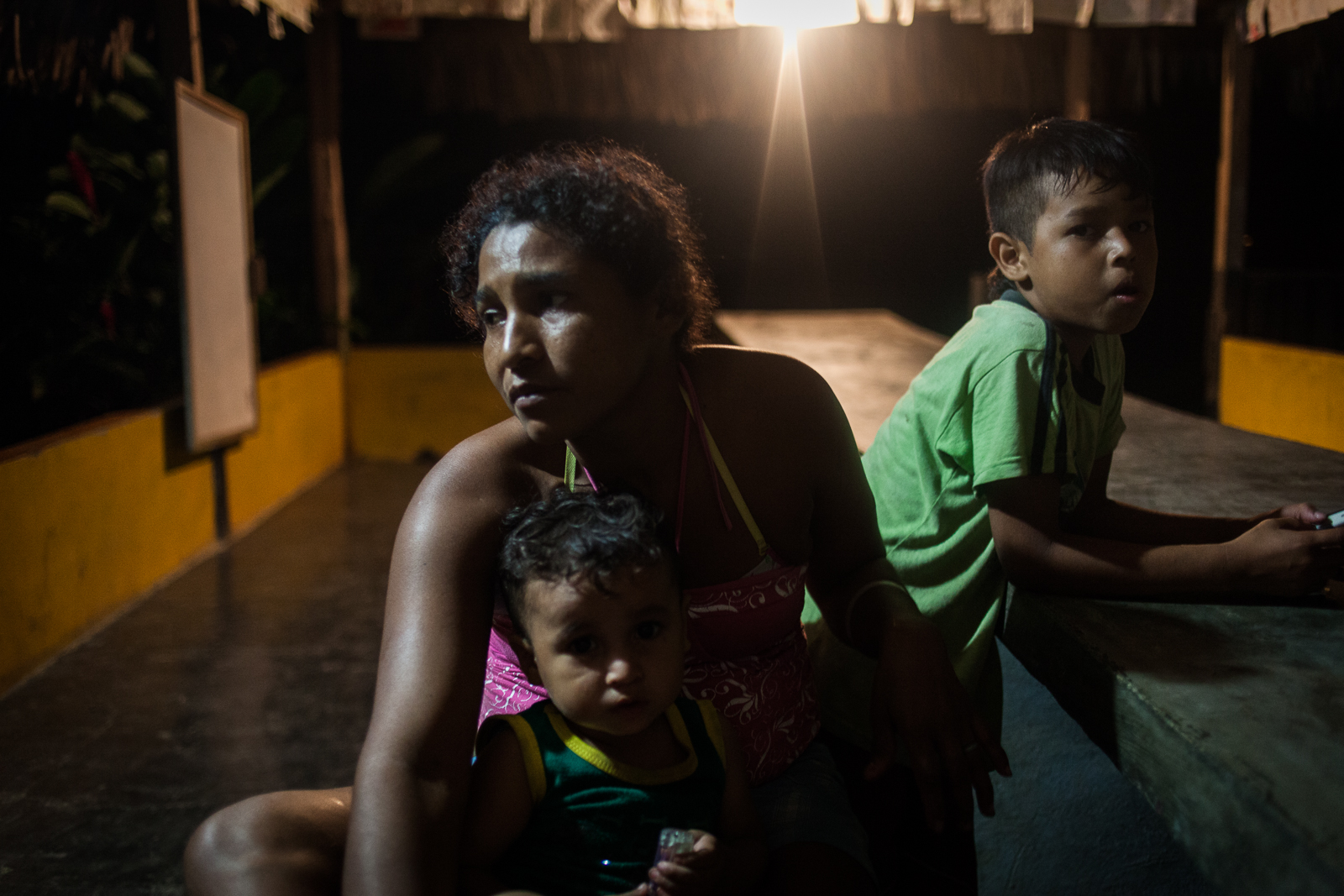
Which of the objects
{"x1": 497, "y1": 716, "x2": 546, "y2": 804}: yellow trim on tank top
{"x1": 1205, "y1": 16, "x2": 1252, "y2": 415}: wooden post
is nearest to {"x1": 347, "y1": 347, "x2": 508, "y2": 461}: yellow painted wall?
{"x1": 1205, "y1": 16, "x2": 1252, "y2": 415}: wooden post

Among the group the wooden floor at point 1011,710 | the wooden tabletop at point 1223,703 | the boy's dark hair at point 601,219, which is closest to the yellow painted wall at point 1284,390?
the wooden floor at point 1011,710

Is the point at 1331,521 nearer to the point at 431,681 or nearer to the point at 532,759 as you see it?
the point at 532,759

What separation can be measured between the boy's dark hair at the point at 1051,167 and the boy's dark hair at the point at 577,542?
77cm

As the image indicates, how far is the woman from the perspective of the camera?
47.8 inches

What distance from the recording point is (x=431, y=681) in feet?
4.16

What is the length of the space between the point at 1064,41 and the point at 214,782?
735cm

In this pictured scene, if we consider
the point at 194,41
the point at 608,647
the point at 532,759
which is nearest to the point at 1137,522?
the point at 608,647

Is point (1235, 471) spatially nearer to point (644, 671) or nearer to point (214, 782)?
point (644, 671)

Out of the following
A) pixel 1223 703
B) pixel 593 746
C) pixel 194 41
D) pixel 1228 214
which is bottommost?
pixel 593 746

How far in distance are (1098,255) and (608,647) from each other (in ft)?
3.03

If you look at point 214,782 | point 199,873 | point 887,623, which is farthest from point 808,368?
point 214,782

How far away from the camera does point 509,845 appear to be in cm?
128

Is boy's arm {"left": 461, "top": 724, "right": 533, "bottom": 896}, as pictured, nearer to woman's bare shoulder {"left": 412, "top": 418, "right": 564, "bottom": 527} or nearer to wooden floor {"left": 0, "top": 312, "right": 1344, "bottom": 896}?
woman's bare shoulder {"left": 412, "top": 418, "right": 564, "bottom": 527}

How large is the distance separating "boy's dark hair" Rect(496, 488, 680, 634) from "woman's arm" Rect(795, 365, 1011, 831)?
0.35m
